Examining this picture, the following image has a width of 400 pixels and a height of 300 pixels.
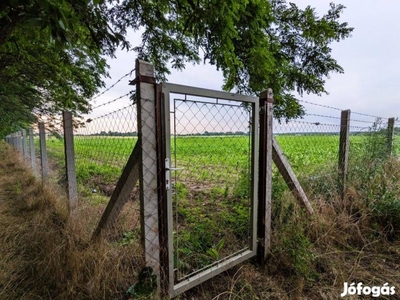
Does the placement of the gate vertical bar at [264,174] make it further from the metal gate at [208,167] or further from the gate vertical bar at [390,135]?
the gate vertical bar at [390,135]

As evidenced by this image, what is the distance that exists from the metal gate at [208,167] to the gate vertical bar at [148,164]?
0.28 ft

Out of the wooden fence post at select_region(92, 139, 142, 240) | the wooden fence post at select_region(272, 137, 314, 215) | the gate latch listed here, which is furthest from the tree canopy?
the wooden fence post at select_region(272, 137, 314, 215)

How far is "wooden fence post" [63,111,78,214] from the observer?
2418 mm

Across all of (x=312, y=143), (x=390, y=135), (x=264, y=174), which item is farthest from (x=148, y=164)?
(x=390, y=135)

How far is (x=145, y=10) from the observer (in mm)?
3912

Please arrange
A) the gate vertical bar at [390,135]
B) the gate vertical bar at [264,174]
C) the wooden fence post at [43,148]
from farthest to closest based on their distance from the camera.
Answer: the gate vertical bar at [390,135]
the wooden fence post at [43,148]
the gate vertical bar at [264,174]

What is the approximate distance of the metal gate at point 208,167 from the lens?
1422 mm

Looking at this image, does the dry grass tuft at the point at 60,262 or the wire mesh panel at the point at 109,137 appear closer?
the dry grass tuft at the point at 60,262

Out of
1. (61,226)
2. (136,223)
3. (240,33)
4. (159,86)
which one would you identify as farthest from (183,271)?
(240,33)

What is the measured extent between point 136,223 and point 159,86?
1736mm

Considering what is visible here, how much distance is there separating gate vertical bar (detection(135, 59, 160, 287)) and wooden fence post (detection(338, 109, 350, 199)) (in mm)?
2873

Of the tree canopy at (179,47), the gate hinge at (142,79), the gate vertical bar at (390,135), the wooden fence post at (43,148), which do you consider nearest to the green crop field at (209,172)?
the wooden fence post at (43,148)

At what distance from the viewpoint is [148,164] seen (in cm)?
130

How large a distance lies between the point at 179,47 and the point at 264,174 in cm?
413
